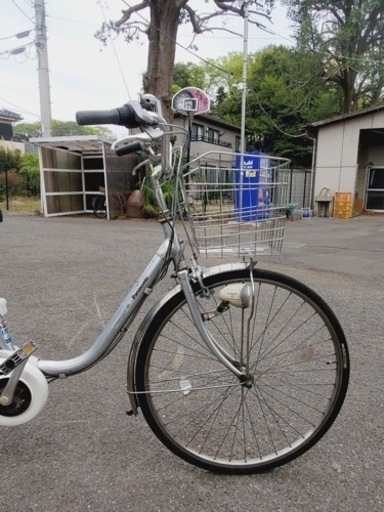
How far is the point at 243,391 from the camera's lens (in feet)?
5.60

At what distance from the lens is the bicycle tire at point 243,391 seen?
4.71ft

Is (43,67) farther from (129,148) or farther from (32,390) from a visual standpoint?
(32,390)

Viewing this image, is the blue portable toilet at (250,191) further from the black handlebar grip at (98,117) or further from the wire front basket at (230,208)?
the black handlebar grip at (98,117)

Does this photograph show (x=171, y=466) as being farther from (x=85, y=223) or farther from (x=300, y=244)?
(x=85, y=223)

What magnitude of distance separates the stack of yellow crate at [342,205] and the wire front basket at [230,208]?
12069 millimetres

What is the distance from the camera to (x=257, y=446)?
165 cm

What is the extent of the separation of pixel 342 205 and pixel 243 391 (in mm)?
12102

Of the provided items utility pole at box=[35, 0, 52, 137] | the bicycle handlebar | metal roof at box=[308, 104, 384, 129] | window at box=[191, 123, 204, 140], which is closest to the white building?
metal roof at box=[308, 104, 384, 129]

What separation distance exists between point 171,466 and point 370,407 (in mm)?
1079

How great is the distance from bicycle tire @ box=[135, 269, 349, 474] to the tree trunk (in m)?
9.98

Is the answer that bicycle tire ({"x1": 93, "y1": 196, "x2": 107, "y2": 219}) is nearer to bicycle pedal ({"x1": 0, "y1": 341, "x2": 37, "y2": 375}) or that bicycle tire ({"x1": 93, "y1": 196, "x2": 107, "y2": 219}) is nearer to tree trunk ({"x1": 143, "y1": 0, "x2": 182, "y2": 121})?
tree trunk ({"x1": 143, "y1": 0, "x2": 182, "y2": 121})

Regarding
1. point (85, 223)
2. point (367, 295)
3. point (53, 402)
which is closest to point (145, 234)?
point (85, 223)

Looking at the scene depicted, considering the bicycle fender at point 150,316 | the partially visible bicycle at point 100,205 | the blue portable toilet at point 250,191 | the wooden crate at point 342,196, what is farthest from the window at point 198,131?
the bicycle fender at point 150,316

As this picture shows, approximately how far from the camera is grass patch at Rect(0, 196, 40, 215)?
39.6ft
